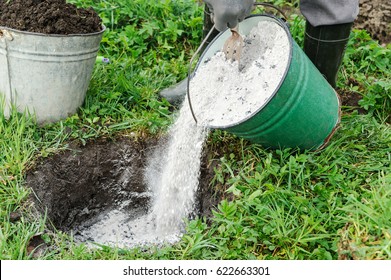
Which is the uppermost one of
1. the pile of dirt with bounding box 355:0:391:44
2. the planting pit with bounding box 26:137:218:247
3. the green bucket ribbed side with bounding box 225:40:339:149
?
the green bucket ribbed side with bounding box 225:40:339:149

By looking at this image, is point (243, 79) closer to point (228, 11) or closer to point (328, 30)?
point (228, 11)

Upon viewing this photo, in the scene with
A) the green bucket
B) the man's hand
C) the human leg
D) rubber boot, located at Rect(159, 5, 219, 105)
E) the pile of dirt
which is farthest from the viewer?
the pile of dirt

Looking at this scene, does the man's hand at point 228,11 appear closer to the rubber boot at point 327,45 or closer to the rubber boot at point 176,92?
the rubber boot at point 327,45

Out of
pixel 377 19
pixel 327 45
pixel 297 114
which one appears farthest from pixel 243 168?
pixel 377 19

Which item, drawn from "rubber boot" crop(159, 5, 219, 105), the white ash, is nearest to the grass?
"rubber boot" crop(159, 5, 219, 105)

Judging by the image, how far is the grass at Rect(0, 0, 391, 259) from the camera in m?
2.35

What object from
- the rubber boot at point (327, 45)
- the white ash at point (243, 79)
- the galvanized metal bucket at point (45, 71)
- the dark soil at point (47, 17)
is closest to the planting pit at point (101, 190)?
the galvanized metal bucket at point (45, 71)

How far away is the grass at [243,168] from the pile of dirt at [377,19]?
5.7 inches

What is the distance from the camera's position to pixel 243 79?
2650mm

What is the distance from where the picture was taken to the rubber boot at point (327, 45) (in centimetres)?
294

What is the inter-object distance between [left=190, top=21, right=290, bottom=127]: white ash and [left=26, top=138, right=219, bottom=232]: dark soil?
1.34 feet

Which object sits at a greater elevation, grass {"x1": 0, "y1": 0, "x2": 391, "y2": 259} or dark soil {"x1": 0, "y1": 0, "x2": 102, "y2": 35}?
dark soil {"x1": 0, "y1": 0, "x2": 102, "y2": 35}

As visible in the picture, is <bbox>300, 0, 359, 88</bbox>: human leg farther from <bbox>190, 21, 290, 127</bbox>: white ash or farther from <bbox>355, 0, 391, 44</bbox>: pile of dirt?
<bbox>355, 0, 391, 44</bbox>: pile of dirt
